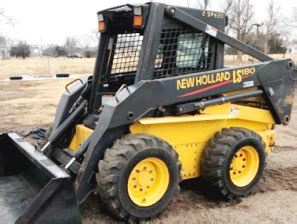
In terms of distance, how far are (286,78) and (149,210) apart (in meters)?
2.54

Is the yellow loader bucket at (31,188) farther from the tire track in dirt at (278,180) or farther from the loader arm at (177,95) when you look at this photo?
the tire track in dirt at (278,180)

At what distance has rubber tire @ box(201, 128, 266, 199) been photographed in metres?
4.73

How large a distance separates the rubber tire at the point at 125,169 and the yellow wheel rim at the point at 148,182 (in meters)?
0.05

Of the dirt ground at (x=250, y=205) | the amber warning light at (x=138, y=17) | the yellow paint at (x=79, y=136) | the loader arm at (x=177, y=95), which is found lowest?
the dirt ground at (x=250, y=205)

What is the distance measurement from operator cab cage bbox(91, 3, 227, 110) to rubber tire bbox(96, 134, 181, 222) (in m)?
0.80

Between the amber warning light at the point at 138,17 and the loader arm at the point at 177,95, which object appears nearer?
the loader arm at the point at 177,95

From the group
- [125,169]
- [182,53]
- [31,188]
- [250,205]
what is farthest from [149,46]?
[250,205]

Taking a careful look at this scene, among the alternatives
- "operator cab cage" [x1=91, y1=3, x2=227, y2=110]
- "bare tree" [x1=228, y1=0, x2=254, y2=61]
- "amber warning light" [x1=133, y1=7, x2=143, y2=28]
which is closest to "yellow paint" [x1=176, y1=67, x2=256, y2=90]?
"operator cab cage" [x1=91, y1=3, x2=227, y2=110]

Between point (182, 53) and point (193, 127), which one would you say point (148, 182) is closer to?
point (193, 127)

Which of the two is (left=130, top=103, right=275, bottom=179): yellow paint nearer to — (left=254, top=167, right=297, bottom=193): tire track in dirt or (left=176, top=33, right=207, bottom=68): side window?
(left=176, top=33, right=207, bottom=68): side window

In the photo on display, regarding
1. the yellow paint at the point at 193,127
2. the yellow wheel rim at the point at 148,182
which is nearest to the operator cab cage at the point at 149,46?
the yellow paint at the point at 193,127

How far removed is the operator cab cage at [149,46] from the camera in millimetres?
4605

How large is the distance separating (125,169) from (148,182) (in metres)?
Answer: 0.39

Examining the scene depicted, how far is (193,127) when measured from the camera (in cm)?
479
